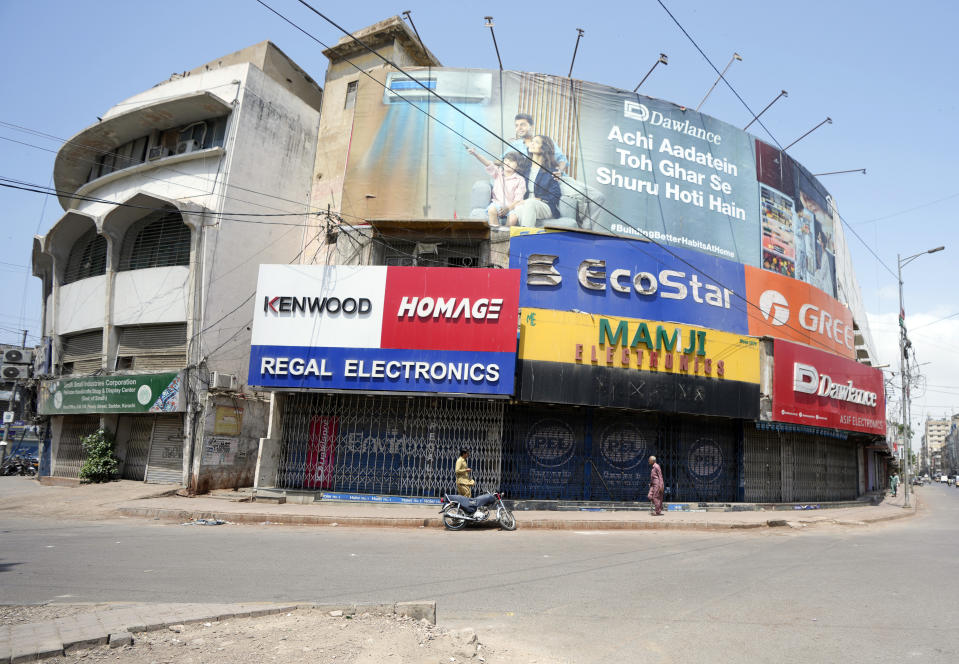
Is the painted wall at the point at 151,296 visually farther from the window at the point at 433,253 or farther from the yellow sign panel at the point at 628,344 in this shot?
the yellow sign panel at the point at 628,344

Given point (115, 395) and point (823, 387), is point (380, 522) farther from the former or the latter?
point (823, 387)

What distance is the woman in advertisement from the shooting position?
55.9ft

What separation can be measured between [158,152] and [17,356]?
36.9 ft

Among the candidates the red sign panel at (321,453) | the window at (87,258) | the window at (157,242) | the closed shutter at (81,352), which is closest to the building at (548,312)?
the red sign panel at (321,453)

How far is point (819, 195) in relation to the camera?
2355 centimetres

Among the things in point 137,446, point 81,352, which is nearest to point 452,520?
point 137,446

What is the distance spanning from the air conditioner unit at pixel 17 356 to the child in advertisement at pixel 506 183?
2049cm

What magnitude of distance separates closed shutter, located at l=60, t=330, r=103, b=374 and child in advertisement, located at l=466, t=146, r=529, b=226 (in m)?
13.7

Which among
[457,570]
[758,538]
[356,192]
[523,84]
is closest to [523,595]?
[457,570]

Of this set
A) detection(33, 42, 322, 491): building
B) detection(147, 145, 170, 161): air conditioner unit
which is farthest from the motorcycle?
detection(147, 145, 170, 161): air conditioner unit

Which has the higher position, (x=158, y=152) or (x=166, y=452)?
(x=158, y=152)

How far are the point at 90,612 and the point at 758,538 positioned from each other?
38.2 feet

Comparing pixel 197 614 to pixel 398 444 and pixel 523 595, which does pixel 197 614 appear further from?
pixel 398 444

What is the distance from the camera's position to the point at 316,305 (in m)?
15.4
